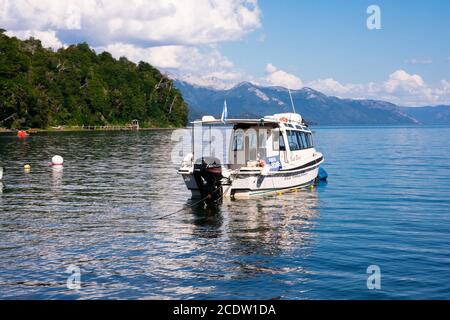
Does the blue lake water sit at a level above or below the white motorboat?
below

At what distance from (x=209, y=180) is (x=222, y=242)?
8483 mm

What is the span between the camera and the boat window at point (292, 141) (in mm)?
35484

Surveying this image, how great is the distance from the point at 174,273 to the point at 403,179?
31.6 metres

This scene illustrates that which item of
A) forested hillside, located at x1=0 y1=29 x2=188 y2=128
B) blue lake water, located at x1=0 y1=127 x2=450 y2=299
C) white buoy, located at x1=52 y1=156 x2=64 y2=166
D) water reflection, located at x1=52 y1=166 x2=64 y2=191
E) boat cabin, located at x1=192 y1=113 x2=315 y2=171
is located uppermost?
forested hillside, located at x1=0 y1=29 x2=188 y2=128

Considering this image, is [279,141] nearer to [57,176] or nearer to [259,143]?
[259,143]

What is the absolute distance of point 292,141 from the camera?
3591cm

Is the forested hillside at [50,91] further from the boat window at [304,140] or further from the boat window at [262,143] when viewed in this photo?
the boat window at [262,143]

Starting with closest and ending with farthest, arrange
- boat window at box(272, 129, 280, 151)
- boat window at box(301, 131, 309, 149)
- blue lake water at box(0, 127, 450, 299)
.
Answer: blue lake water at box(0, 127, 450, 299)
boat window at box(272, 129, 280, 151)
boat window at box(301, 131, 309, 149)

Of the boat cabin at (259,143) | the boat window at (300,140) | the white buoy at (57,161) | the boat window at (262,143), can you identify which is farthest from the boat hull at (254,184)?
the white buoy at (57,161)

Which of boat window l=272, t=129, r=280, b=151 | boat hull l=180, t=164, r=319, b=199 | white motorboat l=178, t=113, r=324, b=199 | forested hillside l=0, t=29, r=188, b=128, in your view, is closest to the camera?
white motorboat l=178, t=113, r=324, b=199

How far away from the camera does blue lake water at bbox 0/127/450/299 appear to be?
16.2m

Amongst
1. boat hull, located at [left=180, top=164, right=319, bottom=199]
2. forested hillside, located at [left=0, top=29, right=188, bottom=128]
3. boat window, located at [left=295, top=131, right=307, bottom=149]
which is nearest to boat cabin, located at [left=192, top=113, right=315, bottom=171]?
boat hull, located at [left=180, top=164, right=319, bottom=199]

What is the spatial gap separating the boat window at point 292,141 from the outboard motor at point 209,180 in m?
7.15

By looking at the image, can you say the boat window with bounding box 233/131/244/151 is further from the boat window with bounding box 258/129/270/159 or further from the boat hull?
the boat hull
